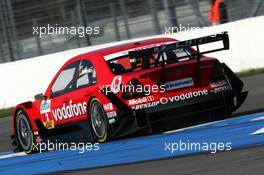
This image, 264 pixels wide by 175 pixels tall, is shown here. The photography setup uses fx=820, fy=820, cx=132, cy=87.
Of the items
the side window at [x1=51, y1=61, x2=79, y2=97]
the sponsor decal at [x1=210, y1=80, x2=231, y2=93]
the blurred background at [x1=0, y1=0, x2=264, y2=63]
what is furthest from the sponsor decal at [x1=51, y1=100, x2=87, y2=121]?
the blurred background at [x1=0, y1=0, x2=264, y2=63]

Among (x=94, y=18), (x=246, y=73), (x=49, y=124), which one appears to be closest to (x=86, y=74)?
(x=49, y=124)

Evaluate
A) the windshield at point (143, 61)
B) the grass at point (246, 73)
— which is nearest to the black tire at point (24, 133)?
the windshield at point (143, 61)

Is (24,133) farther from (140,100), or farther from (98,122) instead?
(140,100)

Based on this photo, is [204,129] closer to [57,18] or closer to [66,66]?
[66,66]

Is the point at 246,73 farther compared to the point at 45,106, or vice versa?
the point at 246,73

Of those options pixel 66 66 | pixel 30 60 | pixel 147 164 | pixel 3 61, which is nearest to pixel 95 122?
pixel 66 66

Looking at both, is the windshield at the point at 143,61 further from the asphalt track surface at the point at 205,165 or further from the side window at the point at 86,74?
the asphalt track surface at the point at 205,165

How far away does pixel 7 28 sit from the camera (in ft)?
65.7

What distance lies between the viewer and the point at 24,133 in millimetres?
11453

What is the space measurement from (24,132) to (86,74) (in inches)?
55.2

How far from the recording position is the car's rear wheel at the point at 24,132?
11.3 m

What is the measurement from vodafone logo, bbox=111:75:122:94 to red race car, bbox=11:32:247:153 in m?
0.01

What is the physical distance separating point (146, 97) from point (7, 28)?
10745 millimetres

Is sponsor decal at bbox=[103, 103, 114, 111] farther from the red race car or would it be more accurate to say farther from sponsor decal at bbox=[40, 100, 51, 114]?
sponsor decal at bbox=[40, 100, 51, 114]
